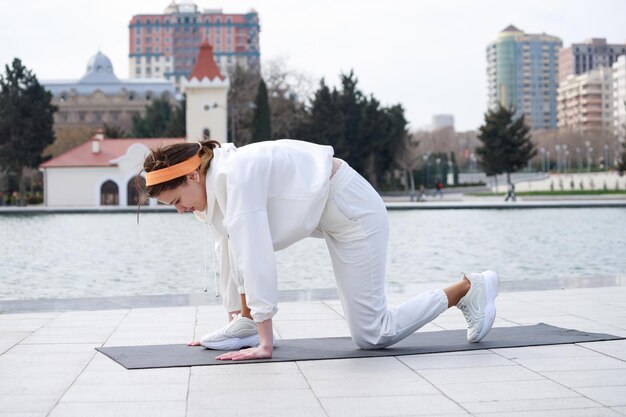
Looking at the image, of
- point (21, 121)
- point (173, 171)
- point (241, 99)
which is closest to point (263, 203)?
point (173, 171)

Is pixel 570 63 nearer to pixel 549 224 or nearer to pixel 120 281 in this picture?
pixel 549 224

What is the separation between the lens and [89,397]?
392 centimetres

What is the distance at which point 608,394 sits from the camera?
379cm

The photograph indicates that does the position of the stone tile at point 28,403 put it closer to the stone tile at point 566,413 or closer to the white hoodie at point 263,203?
the white hoodie at point 263,203

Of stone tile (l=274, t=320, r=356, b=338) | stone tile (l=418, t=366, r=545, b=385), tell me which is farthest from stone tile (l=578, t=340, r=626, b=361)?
stone tile (l=274, t=320, r=356, b=338)

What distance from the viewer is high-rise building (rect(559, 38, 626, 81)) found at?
180750 millimetres

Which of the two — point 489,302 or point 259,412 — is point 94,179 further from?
point 259,412

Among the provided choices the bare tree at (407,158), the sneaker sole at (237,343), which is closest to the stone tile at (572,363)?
the sneaker sole at (237,343)

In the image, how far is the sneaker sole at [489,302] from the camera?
500 cm

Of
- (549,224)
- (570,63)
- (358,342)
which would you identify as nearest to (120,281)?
(358,342)

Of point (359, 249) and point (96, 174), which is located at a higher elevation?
point (96, 174)

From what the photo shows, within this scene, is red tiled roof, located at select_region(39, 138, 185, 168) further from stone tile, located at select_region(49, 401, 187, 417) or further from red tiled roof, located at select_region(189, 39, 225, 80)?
stone tile, located at select_region(49, 401, 187, 417)

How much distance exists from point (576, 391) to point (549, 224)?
22.7 meters

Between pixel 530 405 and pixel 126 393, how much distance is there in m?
1.69
